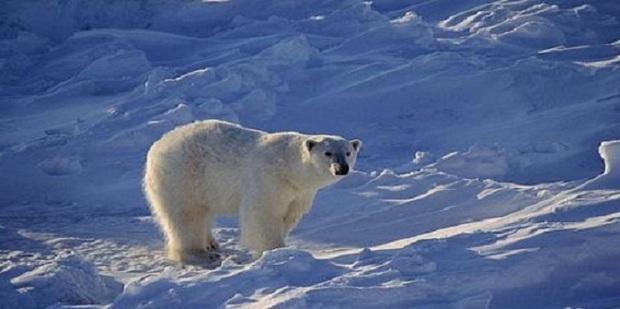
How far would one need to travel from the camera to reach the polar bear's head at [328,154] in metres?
5.77

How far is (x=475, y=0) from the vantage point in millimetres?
16719

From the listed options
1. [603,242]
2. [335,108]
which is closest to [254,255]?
[603,242]

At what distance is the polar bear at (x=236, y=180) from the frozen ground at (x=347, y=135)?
12.5 inches

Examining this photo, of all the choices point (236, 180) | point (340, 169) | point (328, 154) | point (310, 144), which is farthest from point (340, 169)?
point (236, 180)

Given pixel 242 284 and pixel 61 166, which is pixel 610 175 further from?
pixel 61 166

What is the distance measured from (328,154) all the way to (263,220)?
66cm

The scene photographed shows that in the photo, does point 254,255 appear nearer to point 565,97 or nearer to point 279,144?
point 279,144

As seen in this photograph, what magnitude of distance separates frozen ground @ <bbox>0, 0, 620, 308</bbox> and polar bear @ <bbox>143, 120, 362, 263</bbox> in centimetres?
32

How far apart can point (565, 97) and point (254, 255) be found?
5.74 meters

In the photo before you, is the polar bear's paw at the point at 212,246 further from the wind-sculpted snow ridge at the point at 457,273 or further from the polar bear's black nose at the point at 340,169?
the wind-sculpted snow ridge at the point at 457,273

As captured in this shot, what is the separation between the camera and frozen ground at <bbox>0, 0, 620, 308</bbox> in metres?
4.36

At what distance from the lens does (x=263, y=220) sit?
19.7 feet

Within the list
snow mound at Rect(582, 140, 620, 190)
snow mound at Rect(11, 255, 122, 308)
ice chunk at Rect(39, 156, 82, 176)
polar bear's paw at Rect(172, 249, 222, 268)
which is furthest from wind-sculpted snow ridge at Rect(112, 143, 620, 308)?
ice chunk at Rect(39, 156, 82, 176)

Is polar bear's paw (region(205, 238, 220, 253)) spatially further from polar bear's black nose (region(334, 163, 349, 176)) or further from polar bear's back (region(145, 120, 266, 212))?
polar bear's black nose (region(334, 163, 349, 176))
